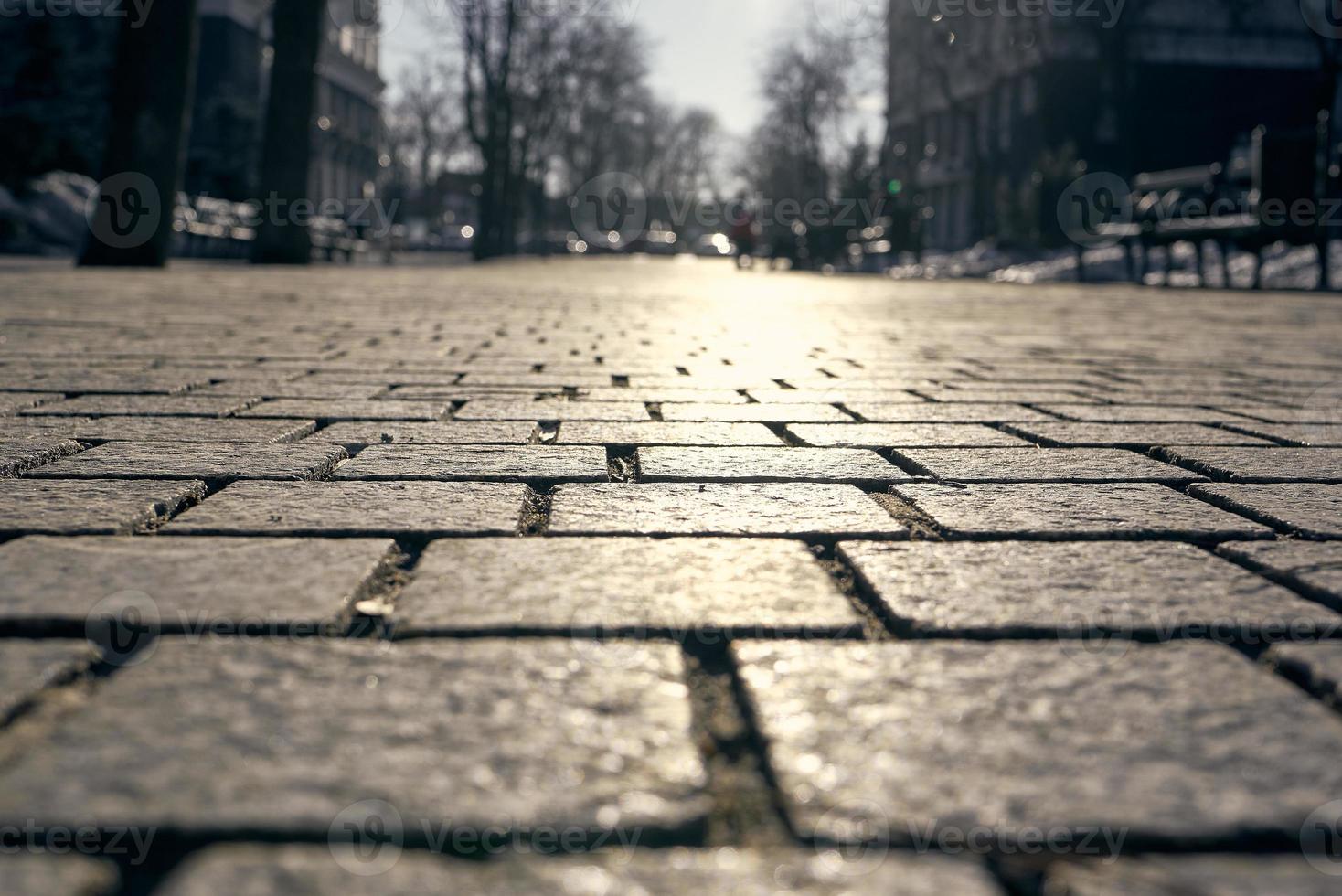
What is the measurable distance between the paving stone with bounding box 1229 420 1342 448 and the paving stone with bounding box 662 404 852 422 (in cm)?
102

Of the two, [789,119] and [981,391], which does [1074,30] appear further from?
[981,391]

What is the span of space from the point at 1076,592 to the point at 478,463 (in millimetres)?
1424

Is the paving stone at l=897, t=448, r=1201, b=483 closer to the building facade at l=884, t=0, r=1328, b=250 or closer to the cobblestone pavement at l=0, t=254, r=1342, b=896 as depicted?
the cobblestone pavement at l=0, t=254, r=1342, b=896

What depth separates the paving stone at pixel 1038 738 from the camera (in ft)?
3.48

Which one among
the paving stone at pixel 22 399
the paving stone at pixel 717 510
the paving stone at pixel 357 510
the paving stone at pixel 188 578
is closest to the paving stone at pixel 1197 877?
the paving stone at pixel 188 578

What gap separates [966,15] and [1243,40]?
923 centimetres

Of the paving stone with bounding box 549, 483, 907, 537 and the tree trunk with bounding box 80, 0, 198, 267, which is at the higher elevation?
the tree trunk with bounding box 80, 0, 198, 267

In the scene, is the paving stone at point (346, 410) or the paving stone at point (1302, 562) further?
the paving stone at point (346, 410)

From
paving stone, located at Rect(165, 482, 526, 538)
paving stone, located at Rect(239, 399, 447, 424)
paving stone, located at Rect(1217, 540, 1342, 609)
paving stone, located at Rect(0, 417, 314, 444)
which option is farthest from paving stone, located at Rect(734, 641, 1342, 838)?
paving stone, located at Rect(239, 399, 447, 424)

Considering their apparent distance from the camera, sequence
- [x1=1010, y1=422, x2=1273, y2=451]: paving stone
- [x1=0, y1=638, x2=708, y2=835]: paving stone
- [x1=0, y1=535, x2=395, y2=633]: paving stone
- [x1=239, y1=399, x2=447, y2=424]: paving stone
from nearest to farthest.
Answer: [x1=0, y1=638, x2=708, y2=835]: paving stone
[x1=0, y1=535, x2=395, y2=633]: paving stone
[x1=1010, y1=422, x2=1273, y2=451]: paving stone
[x1=239, y1=399, x2=447, y2=424]: paving stone

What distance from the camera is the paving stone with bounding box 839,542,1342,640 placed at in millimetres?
1576

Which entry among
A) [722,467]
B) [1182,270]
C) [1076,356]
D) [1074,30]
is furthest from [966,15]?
[722,467]

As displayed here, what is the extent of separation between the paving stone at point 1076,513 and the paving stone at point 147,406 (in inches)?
76.4

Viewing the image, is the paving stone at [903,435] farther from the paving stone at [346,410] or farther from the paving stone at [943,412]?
the paving stone at [346,410]
